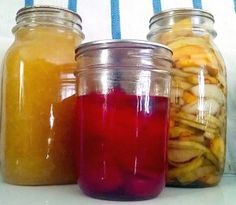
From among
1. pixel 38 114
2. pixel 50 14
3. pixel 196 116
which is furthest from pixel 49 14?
pixel 196 116

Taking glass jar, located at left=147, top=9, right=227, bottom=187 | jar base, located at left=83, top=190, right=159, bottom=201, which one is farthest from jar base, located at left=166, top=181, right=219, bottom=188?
jar base, located at left=83, top=190, right=159, bottom=201

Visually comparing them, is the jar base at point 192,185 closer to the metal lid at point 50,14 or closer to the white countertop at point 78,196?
the white countertop at point 78,196

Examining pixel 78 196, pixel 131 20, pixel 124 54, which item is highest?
pixel 131 20

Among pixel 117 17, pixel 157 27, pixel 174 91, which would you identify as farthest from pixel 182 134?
pixel 117 17

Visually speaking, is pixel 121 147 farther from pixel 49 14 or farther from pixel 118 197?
pixel 49 14

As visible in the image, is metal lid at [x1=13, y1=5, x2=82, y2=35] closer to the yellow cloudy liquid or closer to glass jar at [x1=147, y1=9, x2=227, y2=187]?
the yellow cloudy liquid

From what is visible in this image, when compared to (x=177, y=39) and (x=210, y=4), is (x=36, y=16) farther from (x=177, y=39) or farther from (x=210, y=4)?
(x=210, y=4)
